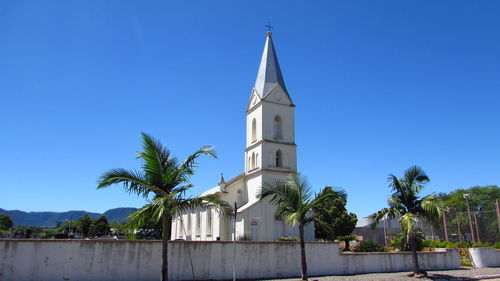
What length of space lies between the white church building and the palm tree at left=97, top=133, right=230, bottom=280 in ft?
59.2

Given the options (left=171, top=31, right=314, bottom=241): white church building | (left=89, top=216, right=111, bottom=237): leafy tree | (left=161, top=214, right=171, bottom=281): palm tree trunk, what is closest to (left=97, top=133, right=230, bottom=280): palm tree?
(left=161, top=214, right=171, bottom=281): palm tree trunk

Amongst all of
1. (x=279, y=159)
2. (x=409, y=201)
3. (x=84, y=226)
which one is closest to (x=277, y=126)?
(x=279, y=159)

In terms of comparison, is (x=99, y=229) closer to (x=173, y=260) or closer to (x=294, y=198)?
(x=173, y=260)

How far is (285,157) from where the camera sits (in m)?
35.4

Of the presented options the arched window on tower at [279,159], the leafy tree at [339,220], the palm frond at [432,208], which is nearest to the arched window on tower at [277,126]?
the arched window on tower at [279,159]

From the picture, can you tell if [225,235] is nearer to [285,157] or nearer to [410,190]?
[285,157]

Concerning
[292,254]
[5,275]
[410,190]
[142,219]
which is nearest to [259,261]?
[292,254]

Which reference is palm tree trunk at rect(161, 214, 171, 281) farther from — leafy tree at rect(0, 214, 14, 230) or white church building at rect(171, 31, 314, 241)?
leafy tree at rect(0, 214, 14, 230)

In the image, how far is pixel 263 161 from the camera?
3403 centimetres

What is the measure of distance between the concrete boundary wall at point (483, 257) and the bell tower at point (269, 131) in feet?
52.4

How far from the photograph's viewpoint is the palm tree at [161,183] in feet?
42.9

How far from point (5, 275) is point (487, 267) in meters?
30.1

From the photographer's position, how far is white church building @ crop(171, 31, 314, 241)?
31938 mm

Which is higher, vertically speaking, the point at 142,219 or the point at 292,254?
the point at 142,219
